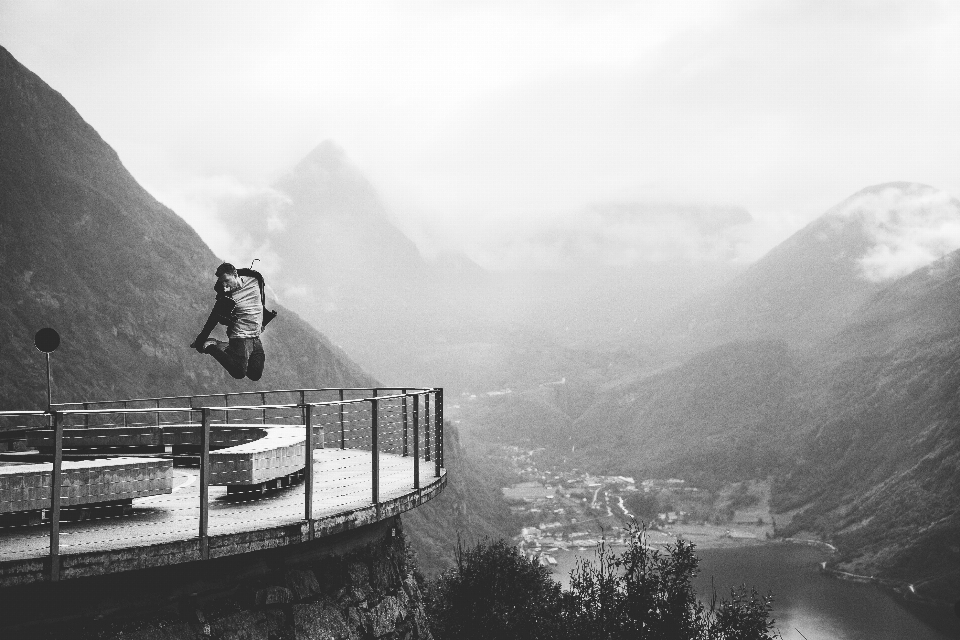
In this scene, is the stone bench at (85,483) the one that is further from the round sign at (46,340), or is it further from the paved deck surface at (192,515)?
the round sign at (46,340)

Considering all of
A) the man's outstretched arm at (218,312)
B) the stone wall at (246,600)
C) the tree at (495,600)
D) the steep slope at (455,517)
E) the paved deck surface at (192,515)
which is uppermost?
the man's outstretched arm at (218,312)

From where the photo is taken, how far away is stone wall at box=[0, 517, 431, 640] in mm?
7539

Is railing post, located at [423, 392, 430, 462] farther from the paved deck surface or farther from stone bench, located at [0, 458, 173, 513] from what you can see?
stone bench, located at [0, 458, 173, 513]

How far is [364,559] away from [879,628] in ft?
446

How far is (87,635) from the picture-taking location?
25.0 feet

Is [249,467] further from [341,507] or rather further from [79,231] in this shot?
[79,231]

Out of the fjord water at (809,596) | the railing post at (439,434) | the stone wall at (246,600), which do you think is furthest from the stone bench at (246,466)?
the fjord water at (809,596)

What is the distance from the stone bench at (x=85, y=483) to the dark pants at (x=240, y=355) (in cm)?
229

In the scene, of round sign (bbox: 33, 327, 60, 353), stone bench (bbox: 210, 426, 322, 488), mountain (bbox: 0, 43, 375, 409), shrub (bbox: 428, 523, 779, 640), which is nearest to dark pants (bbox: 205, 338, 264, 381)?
stone bench (bbox: 210, 426, 322, 488)

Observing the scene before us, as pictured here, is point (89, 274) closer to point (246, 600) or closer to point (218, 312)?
point (218, 312)

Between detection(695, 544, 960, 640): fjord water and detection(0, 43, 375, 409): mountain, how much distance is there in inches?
2945

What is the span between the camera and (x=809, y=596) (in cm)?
14025

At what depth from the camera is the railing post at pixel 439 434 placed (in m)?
12.6

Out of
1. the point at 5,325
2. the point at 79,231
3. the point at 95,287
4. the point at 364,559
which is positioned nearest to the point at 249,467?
the point at 364,559
